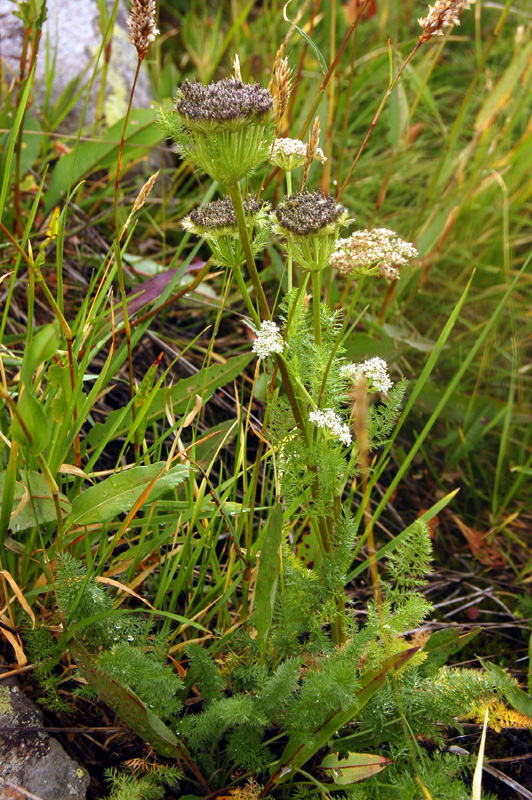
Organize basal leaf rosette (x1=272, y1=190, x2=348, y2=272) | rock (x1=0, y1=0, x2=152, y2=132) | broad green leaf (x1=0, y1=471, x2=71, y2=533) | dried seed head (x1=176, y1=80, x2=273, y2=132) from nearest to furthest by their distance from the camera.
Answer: dried seed head (x1=176, y1=80, x2=273, y2=132) < basal leaf rosette (x1=272, y1=190, x2=348, y2=272) < broad green leaf (x1=0, y1=471, x2=71, y2=533) < rock (x1=0, y1=0, x2=152, y2=132)

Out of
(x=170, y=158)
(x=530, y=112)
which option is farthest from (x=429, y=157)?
(x=170, y=158)

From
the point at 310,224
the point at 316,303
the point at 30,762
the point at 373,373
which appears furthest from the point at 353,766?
the point at 310,224

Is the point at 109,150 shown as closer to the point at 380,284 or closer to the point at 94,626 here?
the point at 380,284

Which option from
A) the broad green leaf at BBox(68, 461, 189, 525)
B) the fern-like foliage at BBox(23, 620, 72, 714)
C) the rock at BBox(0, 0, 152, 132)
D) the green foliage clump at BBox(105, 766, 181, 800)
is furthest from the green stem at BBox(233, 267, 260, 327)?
the rock at BBox(0, 0, 152, 132)

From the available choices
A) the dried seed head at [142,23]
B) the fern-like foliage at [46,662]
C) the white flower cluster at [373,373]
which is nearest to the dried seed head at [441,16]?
the dried seed head at [142,23]

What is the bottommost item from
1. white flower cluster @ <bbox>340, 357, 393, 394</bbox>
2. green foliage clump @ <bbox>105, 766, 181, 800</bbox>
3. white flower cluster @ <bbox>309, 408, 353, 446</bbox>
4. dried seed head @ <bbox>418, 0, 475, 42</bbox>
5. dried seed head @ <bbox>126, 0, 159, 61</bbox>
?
green foliage clump @ <bbox>105, 766, 181, 800</bbox>

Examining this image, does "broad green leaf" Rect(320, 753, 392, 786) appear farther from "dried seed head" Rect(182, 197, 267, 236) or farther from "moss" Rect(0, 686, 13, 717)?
"dried seed head" Rect(182, 197, 267, 236)

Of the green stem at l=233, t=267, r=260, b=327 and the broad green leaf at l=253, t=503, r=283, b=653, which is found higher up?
the green stem at l=233, t=267, r=260, b=327
